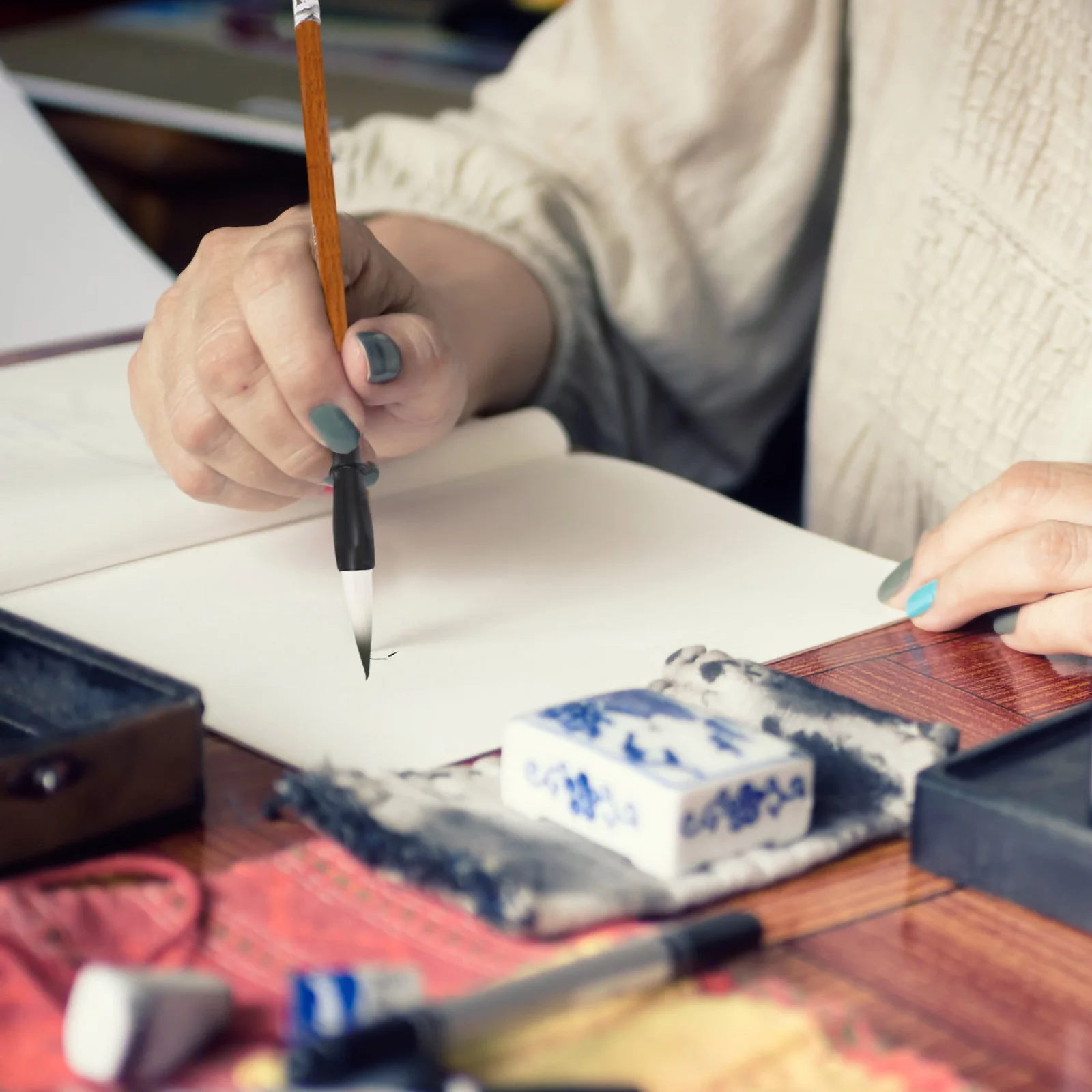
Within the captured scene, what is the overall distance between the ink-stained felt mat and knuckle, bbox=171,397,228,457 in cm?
22

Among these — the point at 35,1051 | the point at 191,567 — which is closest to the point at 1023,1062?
the point at 35,1051

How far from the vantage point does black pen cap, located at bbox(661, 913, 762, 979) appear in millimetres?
346

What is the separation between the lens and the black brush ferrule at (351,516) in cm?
53

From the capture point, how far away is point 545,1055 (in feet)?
1.03

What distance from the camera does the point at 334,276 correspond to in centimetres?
56

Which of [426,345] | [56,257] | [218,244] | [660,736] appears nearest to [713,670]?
[660,736]

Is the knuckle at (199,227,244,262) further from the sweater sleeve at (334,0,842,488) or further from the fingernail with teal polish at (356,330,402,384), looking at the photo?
the sweater sleeve at (334,0,842,488)

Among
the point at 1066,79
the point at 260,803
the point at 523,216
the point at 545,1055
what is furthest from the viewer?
the point at 523,216

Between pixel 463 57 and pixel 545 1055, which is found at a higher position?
pixel 463 57

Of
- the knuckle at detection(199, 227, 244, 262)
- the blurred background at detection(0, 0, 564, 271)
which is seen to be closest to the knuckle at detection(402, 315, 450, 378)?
the knuckle at detection(199, 227, 244, 262)

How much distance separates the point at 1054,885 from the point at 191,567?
0.38 metres

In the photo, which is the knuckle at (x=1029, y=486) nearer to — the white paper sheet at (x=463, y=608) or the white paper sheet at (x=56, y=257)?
the white paper sheet at (x=463, y=608)

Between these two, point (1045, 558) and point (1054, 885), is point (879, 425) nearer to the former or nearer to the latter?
point (1045, 558)

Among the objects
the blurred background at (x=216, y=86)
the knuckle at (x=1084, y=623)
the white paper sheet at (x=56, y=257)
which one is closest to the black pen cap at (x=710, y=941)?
the knuckle at (x=1084, y=623)
